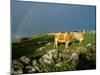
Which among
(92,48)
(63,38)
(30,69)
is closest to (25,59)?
(30,69)

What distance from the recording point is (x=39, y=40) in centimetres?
234

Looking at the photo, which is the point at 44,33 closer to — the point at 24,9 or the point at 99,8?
the point at 24,9

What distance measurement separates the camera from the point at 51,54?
239cm

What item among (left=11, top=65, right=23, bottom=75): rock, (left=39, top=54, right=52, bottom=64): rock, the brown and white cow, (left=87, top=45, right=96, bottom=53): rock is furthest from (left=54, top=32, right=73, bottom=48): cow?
(left=11, top=65, right=23, bottom=75): rock

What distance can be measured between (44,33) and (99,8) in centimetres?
73

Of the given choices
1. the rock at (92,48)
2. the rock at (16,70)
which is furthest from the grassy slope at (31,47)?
the rock at (92,48)

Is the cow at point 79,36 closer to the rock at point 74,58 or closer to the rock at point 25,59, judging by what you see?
the rock at point 74,58

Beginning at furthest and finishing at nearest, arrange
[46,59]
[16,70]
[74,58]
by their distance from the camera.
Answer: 1. [74,58]
2. [46,59]
3. [16,70]

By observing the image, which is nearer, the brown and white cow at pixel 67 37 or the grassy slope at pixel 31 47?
the grassy slope at pixel 31 47

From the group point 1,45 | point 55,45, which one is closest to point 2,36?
point 1,45

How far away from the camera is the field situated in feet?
7.50

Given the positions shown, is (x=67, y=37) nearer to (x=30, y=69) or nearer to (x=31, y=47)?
(x=31, y=47)

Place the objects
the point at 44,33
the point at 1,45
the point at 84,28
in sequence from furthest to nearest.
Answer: the point at 84,28
the point at 44,33
the point at 1,45

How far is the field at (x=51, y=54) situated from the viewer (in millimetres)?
2287
